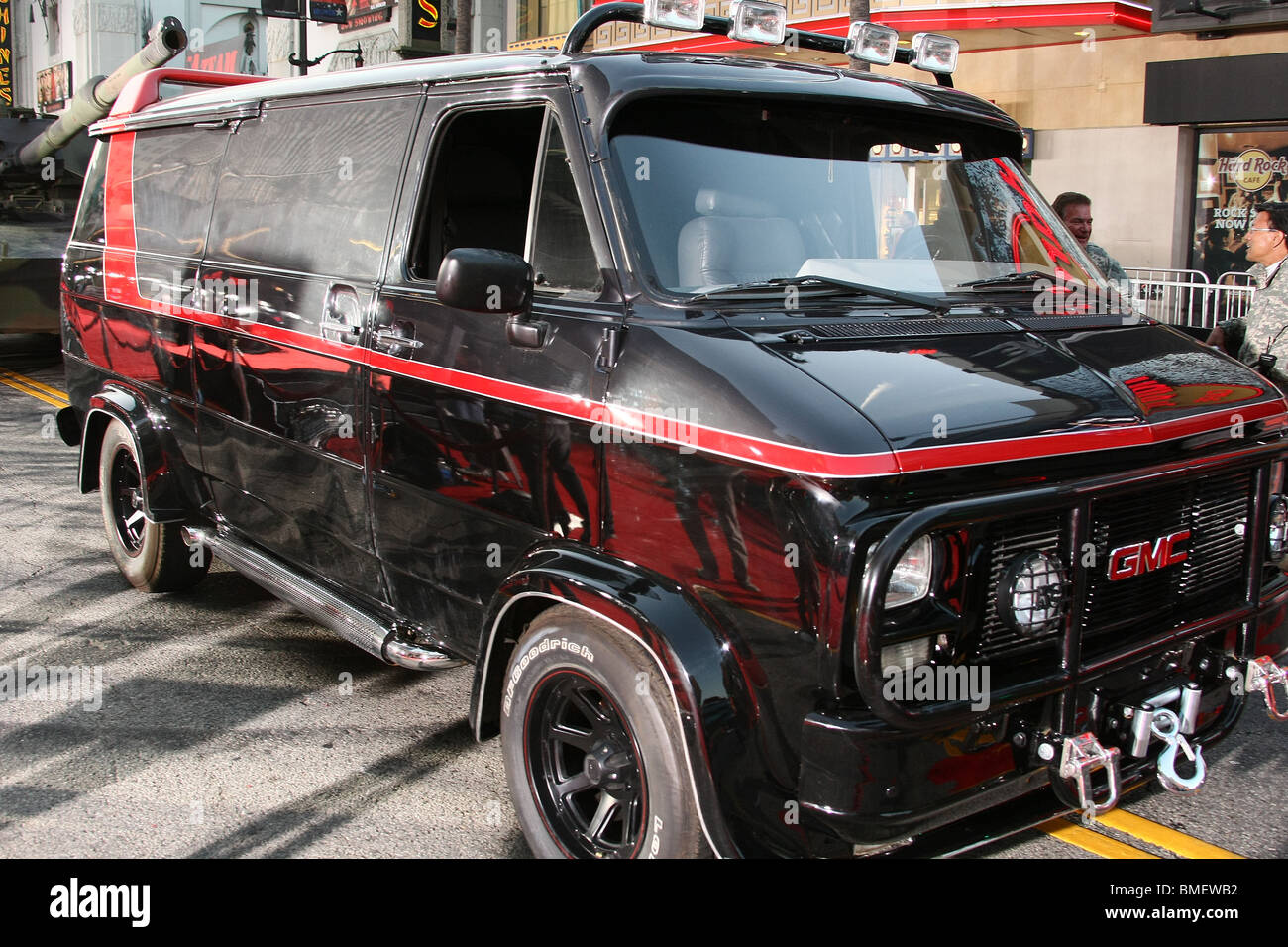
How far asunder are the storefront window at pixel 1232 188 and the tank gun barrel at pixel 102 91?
1219cm

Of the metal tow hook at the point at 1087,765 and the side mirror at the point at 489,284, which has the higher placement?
the side mirror at the point at 489,284

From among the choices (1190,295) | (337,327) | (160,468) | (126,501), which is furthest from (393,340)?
(1190,295)

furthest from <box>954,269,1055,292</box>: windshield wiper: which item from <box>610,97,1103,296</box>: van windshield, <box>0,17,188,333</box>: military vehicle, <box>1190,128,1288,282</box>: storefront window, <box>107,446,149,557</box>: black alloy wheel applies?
<box>1190,128,1288,282</box>: storefront window

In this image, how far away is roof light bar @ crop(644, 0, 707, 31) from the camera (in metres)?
3.80

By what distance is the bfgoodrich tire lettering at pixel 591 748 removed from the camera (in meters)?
2.97

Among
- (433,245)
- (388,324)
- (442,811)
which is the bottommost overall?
(442,811)

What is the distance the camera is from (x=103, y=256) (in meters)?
6.25

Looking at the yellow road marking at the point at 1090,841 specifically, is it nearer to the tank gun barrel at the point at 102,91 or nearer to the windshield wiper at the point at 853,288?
the windshield wiper at the point at 853,288

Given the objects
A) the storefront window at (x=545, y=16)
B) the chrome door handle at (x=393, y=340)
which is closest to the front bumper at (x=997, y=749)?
the chrome door handle at (x=393, y=340)

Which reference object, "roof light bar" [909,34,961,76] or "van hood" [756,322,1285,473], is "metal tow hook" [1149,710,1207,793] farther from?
"roof light bar" [909,34,961,76]

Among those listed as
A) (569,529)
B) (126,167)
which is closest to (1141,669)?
(569,529)

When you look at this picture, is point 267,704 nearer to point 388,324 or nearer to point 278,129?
point 388,324

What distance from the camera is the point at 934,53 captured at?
4547 mm

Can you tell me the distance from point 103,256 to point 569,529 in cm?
407
